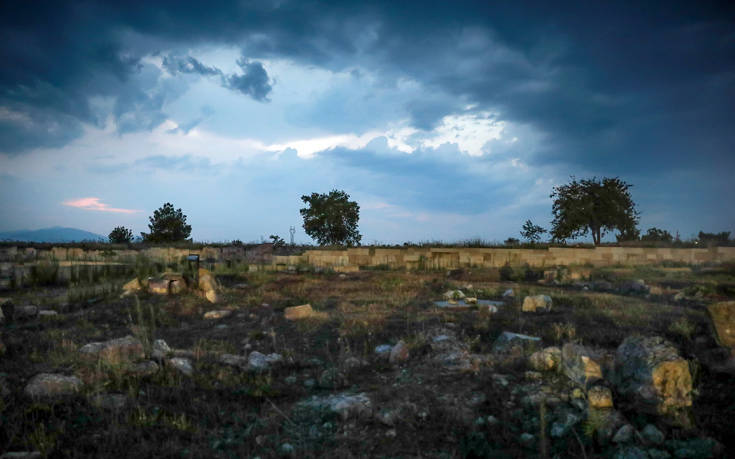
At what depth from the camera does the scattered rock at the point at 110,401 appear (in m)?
4.09

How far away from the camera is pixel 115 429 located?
11.9ft

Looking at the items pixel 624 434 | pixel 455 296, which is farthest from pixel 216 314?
pixel 624 434

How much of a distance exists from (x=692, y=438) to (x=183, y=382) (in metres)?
4.88

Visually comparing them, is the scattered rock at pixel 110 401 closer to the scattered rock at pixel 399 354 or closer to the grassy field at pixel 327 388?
the grassy field at pixel 327 388

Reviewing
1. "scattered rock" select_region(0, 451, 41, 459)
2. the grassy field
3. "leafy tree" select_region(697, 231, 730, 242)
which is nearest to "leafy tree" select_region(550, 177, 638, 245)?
"leafy tree" select_region(697, 231, 730, 242)

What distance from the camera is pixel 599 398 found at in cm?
378

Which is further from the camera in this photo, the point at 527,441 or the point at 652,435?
the point at 527,441

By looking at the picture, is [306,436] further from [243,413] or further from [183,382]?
[183,382]

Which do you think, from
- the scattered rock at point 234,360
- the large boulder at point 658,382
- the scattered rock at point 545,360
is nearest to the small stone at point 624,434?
the large boulder at point 658,382

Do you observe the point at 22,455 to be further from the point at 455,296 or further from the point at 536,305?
the point at 455,296

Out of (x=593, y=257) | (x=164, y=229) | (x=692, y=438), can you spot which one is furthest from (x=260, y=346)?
(x=164, y=229)

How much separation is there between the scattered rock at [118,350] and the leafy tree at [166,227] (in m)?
28.7

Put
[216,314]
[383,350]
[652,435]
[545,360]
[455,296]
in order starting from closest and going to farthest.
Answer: [652,435]
[545,360]
[383,350]
[216,314]
[455,296]

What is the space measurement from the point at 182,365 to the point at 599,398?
15.0 ft
